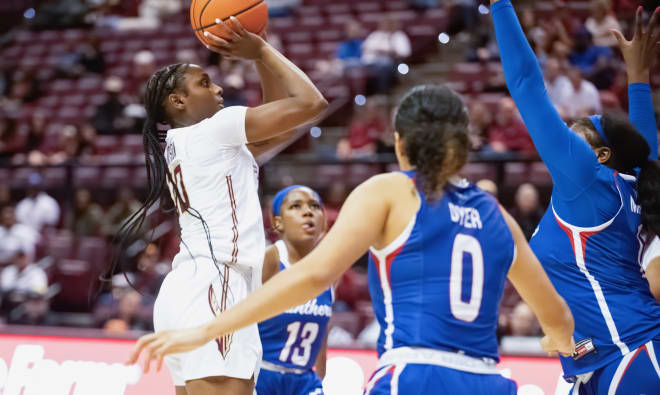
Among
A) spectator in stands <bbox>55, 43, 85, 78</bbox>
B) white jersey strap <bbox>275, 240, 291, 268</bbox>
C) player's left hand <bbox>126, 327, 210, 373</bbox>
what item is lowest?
white jersey strap <bbox>275, 240, 291, 268</bbox>

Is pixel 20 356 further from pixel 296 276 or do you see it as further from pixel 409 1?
pixel 409 1

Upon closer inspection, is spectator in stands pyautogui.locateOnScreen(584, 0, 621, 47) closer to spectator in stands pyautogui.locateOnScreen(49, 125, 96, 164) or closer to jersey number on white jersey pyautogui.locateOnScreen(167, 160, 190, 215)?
spectator in stands pyautogui.locateOnScreen(49, 125, 96, 164)

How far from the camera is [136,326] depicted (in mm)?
8531

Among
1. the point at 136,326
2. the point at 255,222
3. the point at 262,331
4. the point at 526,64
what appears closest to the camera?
the point at 526,64

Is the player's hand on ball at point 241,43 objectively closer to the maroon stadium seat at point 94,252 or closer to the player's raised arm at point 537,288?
the player's raised arm at point 537,288

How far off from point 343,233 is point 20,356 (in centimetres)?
422

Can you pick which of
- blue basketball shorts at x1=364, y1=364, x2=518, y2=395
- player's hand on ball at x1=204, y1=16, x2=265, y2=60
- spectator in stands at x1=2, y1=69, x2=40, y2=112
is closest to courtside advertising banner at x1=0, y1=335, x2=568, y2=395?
player's hand on ball at x1=204, y1=16, x2=265, y2=60

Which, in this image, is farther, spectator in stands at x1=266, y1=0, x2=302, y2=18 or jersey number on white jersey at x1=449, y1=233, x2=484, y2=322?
spectator in stands at x1=266, y1=0, x2=302, y2=18

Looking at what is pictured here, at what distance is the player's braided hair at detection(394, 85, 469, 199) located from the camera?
2301mm

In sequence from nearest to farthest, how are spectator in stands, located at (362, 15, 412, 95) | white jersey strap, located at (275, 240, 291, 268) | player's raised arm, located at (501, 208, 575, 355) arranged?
player's raised arm, located at (501, 208, 575, 355)
white jersey strap, located at (275, 240, 291, 268)
spectator in stands, located at (362, 15, 412, 95)

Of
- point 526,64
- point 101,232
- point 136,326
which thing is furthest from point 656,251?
point 101,232

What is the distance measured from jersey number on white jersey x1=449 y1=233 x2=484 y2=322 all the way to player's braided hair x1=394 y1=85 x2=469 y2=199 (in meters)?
0.17

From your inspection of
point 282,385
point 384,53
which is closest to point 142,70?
point 384,53

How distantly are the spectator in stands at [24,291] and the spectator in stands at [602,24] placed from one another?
295 inches
